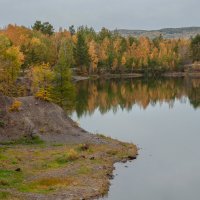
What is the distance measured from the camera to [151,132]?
73500mm

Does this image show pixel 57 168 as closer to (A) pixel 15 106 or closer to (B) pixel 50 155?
(B) pixel 50 155

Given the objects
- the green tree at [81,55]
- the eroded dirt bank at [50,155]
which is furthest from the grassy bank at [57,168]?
the green tree at [81,55]

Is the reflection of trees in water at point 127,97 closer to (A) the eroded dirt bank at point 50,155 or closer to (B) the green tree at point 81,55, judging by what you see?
(A) the eroded dirt bank at point 50,155

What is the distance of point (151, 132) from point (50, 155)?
27.3 meters

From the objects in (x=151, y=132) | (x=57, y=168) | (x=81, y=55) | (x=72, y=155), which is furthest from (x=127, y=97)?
(x=57, y=168)

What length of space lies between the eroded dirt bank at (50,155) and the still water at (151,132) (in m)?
2.41

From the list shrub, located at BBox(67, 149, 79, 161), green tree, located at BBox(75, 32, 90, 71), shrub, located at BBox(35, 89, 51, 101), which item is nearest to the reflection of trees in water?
shrub, located at BBox(35, 89, 51, 101)

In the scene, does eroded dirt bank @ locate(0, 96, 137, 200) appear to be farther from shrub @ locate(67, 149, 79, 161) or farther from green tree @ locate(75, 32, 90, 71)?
green tree @ locate(75, 32, 90, 71)

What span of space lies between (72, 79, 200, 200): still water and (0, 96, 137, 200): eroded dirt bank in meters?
2.41

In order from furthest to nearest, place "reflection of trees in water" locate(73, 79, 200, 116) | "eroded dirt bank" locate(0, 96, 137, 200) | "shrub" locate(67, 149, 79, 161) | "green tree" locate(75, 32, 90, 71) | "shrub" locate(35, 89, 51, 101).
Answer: "green tree" locate(75, 32, 90, 71) → "reflection of trees in water" locate(73, 79, 200, 116) → "shrub" locate(35, 89, 51, 101) → "shrub" locate(67, 149, 79, 161) → "eroded dirt bank" locate(0, 96, 137, 200)

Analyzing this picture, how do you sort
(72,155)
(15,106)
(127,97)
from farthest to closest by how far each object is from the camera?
(127,97) < (15,106) < (72,155)

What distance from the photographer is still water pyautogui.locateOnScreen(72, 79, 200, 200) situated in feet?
142

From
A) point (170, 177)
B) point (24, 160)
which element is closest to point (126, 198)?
point (170, 177)

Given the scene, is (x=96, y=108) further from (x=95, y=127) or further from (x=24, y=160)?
(x=24, y=160)
